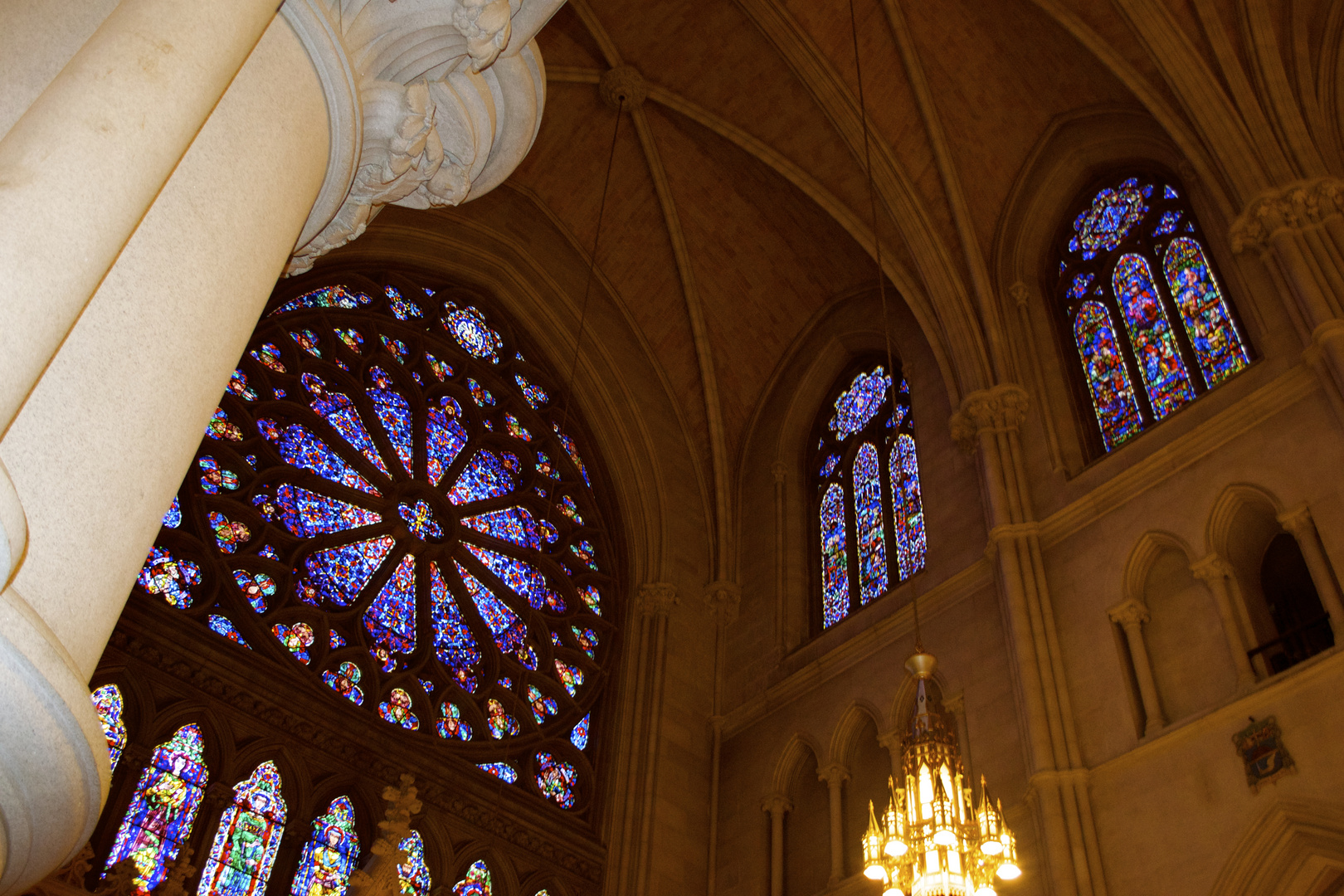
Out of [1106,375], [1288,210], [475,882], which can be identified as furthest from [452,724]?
[1288,210]

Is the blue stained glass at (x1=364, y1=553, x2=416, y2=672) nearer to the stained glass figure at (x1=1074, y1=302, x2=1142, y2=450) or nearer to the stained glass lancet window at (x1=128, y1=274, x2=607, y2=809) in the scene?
the stained glass lancet window at (x1=128, y1=274, x2=607, y2=809)

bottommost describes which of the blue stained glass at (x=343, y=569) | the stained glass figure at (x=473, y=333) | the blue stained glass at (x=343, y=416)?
the blue stained glass at (x=343, y=569)

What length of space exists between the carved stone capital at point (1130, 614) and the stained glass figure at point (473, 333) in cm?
718

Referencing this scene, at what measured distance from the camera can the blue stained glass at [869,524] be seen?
11.8m

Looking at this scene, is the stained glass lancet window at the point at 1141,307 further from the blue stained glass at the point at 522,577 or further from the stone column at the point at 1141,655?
the blue stained glass at the point at 522,577

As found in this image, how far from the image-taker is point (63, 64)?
2.23 meters

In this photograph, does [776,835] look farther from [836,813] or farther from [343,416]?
[343,416]

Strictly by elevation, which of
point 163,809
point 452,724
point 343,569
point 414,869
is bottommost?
point 163,809

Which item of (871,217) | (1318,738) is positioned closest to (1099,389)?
(871,217)

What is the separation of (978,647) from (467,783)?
426 cm

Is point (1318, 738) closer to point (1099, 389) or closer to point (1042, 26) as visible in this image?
point (1099, 389)

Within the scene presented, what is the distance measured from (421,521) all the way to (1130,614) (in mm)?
6179

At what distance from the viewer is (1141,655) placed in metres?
8.52

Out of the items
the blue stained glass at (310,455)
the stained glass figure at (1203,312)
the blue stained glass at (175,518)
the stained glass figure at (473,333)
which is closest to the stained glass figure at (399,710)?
the blue stained glass at (310,455)
